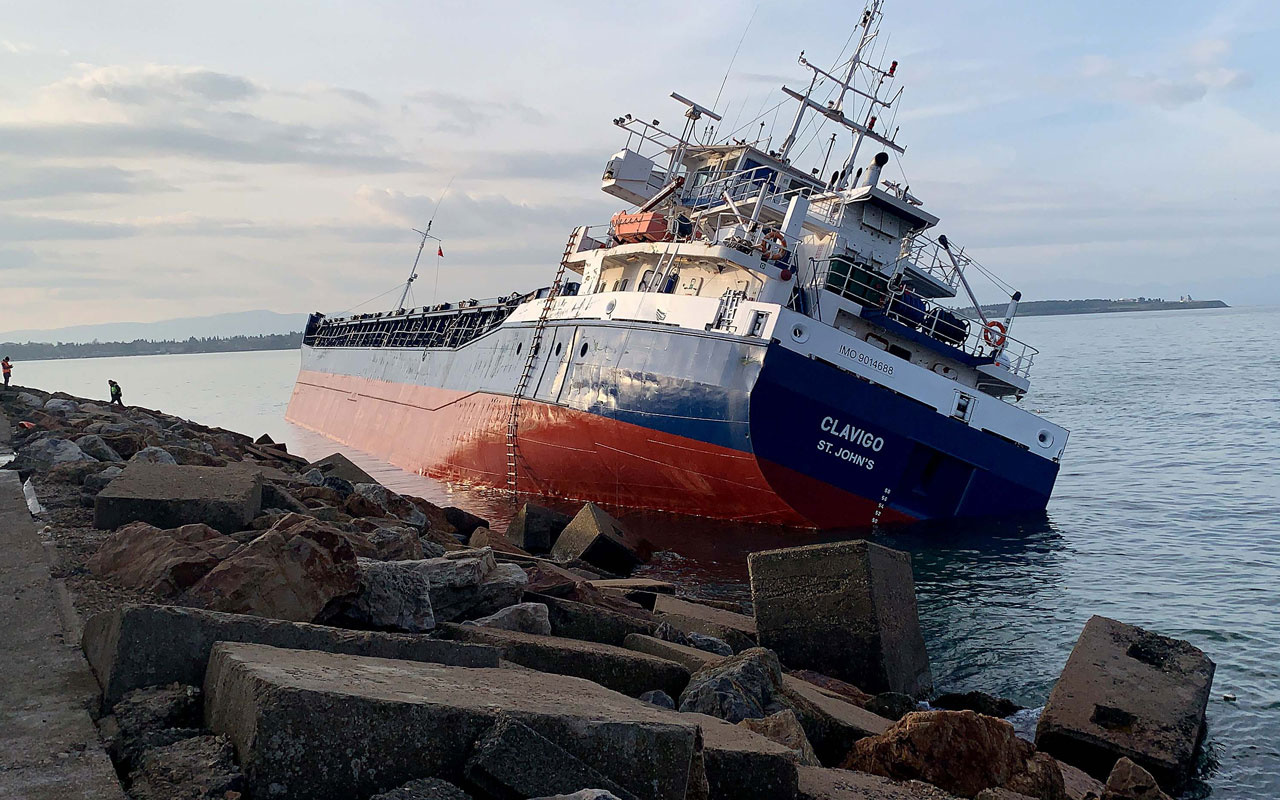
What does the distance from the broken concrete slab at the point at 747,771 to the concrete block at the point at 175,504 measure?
3.60 meters

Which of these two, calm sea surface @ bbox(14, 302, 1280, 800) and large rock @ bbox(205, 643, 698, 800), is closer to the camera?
large rock @ bbox(205, 643, 698, 800)

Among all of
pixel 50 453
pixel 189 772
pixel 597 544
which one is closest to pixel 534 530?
pixel 597 544

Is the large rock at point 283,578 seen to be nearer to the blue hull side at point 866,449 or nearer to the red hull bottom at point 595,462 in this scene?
the blue hull side at point 866,449

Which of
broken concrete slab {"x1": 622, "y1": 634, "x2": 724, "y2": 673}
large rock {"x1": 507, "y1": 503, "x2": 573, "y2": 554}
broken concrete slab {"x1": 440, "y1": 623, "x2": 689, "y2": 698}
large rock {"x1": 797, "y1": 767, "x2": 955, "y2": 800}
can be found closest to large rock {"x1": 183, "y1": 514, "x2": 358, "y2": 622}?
broken concrete slab {"x1": 440, "y1": 623, "x2": 689, "y2": 698}

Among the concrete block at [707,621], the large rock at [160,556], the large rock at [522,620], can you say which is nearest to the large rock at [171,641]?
the large rock at [160,556]

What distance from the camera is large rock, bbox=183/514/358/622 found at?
162 inches

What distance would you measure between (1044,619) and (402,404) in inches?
843

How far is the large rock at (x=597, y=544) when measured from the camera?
11742 millimetres

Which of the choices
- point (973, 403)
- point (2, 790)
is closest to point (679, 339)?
point (973, 403)

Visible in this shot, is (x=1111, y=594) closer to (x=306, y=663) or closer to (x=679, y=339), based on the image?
(x=679, y=339)

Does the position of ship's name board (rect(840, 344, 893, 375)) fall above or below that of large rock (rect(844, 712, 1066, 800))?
above

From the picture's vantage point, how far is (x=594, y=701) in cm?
353

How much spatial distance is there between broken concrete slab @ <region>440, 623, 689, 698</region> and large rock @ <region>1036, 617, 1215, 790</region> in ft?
9.36

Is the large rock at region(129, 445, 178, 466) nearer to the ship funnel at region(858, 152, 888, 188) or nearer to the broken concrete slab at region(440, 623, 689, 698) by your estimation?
the broken concrete slab at region(440, 623, 689, 698)
